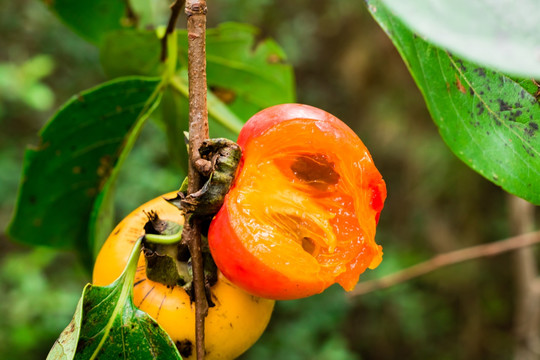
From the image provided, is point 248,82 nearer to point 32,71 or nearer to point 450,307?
point 32,71

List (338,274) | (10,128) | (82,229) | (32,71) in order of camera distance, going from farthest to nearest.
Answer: (10,128), (32,71), (82,229), (338,274)

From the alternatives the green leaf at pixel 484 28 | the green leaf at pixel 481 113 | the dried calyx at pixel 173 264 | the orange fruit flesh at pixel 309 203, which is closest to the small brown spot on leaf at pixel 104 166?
the dried calyx at pixel 173 264

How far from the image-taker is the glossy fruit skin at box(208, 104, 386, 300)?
0.57m

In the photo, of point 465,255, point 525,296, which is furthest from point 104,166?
point 525,296

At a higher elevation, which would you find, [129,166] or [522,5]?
[522,5]

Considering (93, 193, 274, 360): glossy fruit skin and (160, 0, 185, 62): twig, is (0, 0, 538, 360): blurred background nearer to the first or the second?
(160, 0, 185, 62): twig

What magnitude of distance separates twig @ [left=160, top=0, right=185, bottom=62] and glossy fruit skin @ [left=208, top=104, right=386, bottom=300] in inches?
12.0

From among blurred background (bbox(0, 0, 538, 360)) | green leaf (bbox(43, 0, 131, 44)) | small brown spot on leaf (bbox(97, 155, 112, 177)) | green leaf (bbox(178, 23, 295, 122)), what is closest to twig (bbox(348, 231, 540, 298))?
green leaf (bbox(178, 23, 295, 122))

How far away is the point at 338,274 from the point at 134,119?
55 cm

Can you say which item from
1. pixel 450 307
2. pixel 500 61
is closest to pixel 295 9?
pixel 450 307

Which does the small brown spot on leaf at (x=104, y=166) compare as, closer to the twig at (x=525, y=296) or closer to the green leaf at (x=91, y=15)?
the green leaf at (x=91, y=15)

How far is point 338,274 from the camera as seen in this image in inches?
23.7

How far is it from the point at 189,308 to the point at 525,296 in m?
1.70

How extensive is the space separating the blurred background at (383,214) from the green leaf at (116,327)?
1713 millimetres
